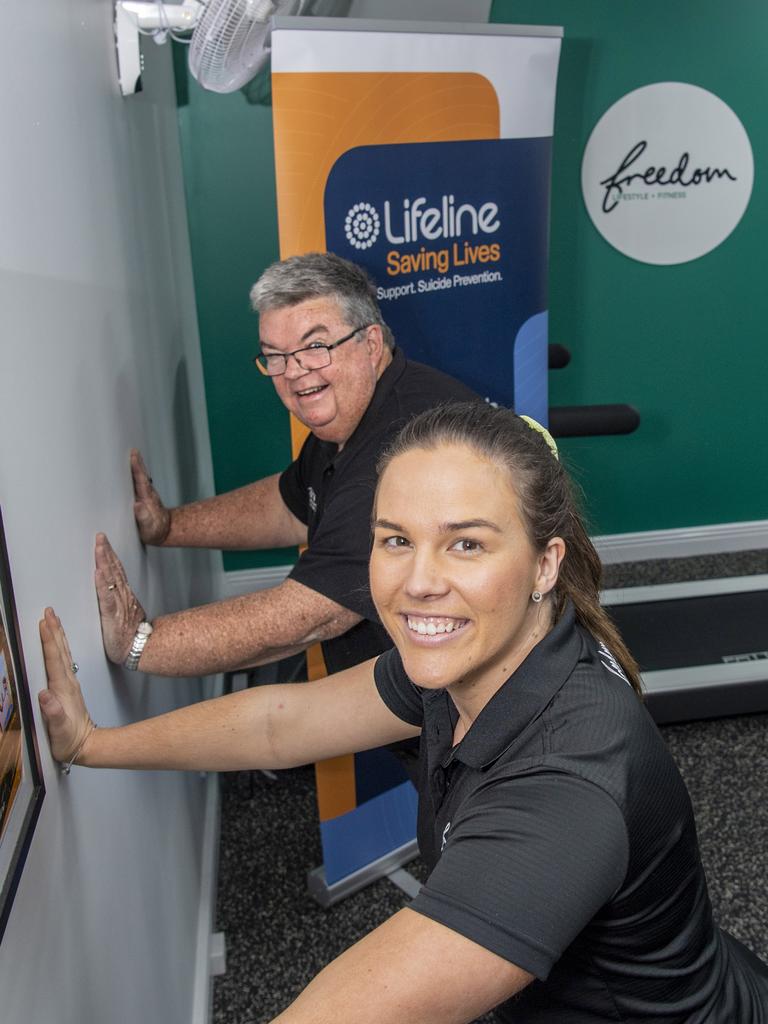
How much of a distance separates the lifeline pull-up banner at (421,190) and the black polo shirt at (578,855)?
1.48 meters

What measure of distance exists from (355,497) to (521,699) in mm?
851

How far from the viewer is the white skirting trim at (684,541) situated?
4.73 metres

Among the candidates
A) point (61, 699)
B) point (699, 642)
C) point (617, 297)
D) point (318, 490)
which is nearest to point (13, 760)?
point (61, 699)

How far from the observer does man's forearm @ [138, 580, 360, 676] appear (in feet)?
5.71

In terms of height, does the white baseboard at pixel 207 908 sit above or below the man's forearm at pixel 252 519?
below

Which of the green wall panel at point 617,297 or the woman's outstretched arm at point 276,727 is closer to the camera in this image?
the woman's outstretched arm at point 276,727

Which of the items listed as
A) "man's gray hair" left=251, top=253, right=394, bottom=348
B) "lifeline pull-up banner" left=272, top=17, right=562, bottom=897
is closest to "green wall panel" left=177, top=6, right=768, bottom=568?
"lifeline pull-up banner" left=272, top=17, right=562, bottom=897

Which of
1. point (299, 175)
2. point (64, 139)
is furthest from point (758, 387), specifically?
point (64, 139)

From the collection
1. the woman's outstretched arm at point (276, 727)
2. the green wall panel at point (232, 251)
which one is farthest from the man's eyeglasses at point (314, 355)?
the green wall panel at point (232, 251)

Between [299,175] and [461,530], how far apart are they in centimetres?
154

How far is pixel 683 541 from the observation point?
479cm

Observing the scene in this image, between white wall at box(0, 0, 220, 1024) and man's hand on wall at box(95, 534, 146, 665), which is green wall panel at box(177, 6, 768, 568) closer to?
white wall at box(0, 0, 220, 1024)

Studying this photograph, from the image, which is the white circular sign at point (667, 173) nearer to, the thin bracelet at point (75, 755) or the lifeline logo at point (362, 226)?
the lifeline logo at point (362, 226)

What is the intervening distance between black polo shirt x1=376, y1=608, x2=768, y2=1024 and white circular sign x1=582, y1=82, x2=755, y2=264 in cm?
343
